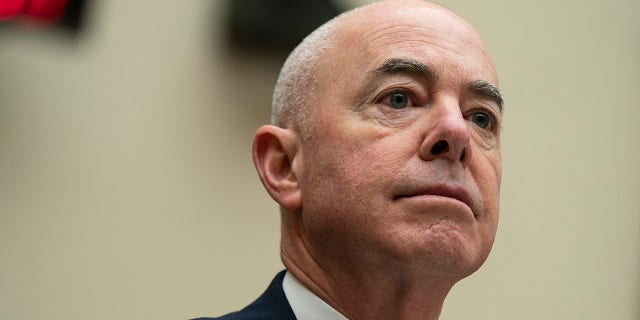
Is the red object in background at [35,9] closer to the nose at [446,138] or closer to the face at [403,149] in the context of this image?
the face at [403,149]

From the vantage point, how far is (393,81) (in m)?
1.96

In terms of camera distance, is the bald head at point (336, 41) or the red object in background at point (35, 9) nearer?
the bald head at point (336, 41)

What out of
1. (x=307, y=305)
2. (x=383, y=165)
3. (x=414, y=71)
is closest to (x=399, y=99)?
(x=414, y=71)

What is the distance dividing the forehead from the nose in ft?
0.41

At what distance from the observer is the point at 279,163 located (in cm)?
212

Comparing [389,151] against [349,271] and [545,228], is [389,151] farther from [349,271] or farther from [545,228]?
[545,228]

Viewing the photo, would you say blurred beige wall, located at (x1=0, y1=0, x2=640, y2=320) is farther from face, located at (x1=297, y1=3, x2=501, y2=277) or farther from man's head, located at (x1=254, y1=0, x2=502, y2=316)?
face, located at (x1=297, y1=3, x2=501, y2=277)

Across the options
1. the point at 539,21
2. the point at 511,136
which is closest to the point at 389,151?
the point at 511,136

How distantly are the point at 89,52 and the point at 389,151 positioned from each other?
123cm

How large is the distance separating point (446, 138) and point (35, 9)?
129 centimetres

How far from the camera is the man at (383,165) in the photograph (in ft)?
6.02

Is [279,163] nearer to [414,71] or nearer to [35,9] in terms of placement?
[414,71]

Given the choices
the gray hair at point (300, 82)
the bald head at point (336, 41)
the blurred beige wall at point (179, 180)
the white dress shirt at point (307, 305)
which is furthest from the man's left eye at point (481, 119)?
the blurred beige wall at point (179, 180)

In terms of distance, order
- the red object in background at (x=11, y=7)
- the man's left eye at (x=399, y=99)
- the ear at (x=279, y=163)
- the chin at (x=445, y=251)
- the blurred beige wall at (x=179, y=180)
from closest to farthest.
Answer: the chin at (x=445, y=251), the man's left eye at (x=399, y=99), the ear at (x=279, y=163), the red object in background at (x=11, y=7), the blurred beige wall at (x=179, y=180)
